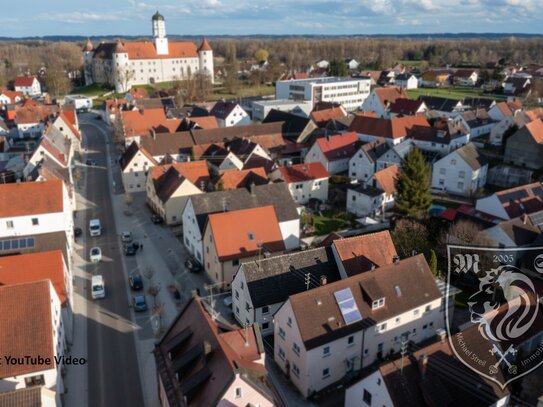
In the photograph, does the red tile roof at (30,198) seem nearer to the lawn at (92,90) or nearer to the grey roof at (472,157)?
the grey roof at (472,157)

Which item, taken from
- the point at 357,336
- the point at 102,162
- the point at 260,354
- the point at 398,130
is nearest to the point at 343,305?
the point at 357,336

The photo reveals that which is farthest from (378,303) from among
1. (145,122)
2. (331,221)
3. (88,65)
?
(88,65)

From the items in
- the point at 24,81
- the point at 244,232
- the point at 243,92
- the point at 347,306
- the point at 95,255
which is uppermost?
the point at 24,81

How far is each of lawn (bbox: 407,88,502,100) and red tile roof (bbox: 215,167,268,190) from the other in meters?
88.9

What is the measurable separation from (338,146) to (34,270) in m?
41.9

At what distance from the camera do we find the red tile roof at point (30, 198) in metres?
36.0

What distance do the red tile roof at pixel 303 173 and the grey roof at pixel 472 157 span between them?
15.8 metres

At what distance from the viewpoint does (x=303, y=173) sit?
50.5m

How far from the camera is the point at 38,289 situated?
78.0ft

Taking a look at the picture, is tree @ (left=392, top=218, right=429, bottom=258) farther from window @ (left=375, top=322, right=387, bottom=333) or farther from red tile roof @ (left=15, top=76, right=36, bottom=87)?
red tile roof @ (left=15, top=76, right=36, bottom=87)

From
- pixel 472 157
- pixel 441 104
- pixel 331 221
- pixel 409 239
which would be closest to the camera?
pixel 409 239

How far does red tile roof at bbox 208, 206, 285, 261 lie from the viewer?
33344mm

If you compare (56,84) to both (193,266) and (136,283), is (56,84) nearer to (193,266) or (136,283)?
(193,266)

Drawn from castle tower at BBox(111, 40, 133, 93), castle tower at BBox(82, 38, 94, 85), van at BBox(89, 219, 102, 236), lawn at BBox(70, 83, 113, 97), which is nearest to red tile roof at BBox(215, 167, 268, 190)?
van at BBox(89, 219, 102, 236)
